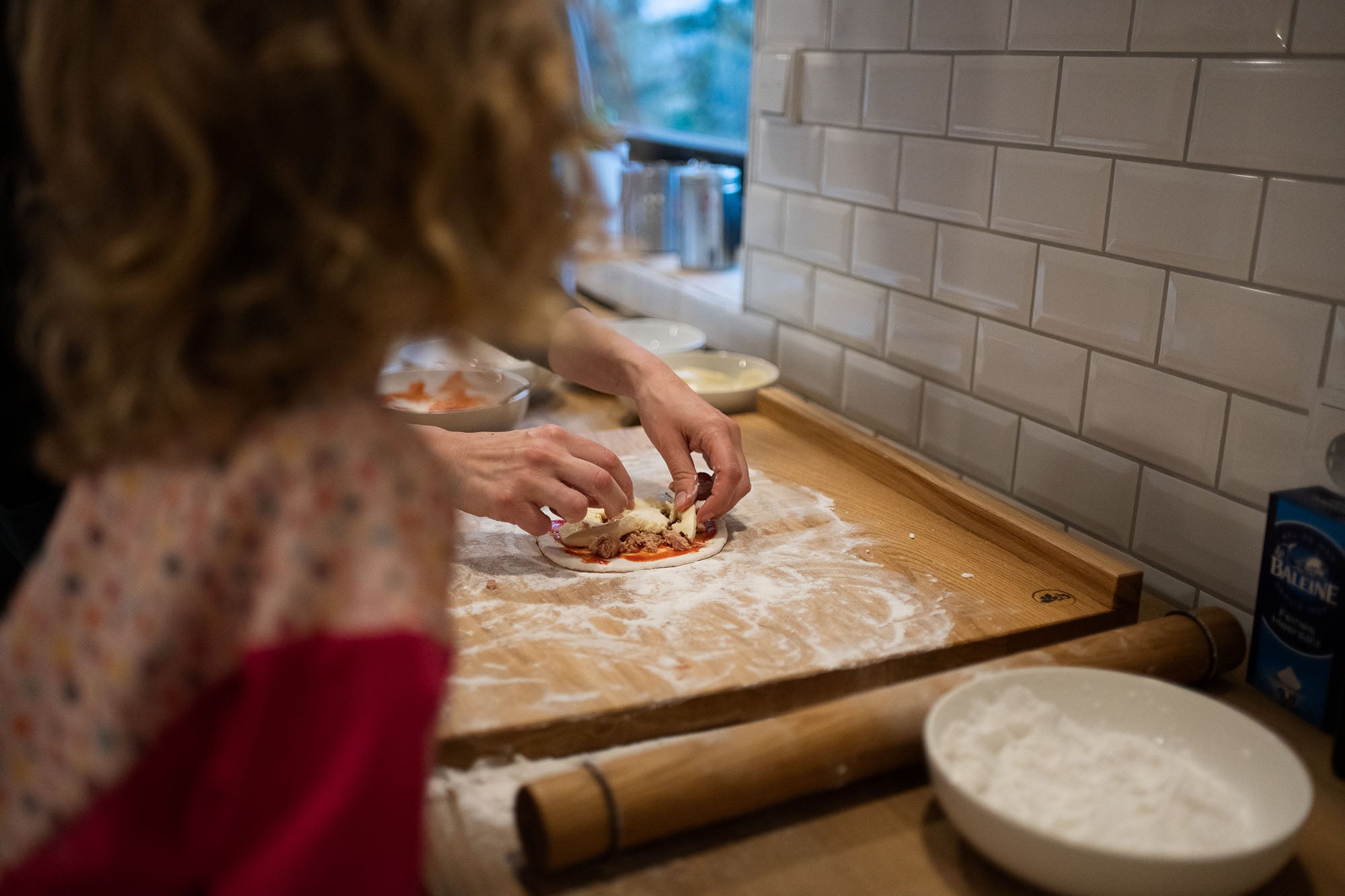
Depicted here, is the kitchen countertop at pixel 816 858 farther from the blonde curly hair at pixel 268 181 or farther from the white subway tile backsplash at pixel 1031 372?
the white subway tile backsplash at pixel 1031 372

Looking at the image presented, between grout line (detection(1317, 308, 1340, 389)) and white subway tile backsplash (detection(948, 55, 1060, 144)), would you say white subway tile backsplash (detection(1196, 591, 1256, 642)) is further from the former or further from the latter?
white subway tile backsplash (detection(948, 55, 1060, 144))

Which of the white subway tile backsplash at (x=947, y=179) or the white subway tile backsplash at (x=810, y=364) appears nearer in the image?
the white subway tile backsplash at (x=947, y=179)

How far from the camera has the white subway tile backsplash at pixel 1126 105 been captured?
38.8 inches

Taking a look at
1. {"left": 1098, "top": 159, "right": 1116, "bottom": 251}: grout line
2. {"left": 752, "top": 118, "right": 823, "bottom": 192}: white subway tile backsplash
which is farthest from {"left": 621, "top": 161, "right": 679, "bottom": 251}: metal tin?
{"left": 1098, "top": 159, "right": 1116, "bottom": 251}: grout line

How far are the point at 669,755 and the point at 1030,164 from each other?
30.8 inches

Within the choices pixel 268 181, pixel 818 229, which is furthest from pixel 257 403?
pixel 818 229

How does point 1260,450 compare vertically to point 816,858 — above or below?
above

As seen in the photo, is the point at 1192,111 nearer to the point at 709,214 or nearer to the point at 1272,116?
the point at 1272,116

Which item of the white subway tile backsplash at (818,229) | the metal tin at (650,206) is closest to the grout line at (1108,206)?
the white subway tile backsplash at (818,229)

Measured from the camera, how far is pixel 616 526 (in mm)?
1101

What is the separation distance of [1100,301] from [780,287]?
65 cm

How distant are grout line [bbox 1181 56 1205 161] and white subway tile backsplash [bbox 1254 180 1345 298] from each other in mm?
93

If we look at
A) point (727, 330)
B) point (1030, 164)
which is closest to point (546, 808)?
point (1030, 164)

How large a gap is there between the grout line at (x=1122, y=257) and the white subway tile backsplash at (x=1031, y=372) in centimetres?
10
